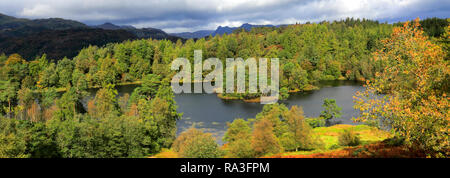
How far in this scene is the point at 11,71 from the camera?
332 feet

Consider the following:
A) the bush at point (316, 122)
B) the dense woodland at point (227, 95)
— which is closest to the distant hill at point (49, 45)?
the dense woodland at point (227, 95)

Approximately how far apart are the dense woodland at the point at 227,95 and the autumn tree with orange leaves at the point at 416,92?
0.16 feet

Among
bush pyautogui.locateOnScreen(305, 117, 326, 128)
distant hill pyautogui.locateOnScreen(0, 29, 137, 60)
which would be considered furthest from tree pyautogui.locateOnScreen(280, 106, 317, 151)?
distant hill pyautogui.locateOnScreen(0, 29, 137, 60)

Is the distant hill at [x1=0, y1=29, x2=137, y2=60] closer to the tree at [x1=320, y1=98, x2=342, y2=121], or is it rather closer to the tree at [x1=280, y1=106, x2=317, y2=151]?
the tree at [x1=320, y1=98, x2=342, y2=121]

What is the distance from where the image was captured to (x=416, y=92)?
13406mm

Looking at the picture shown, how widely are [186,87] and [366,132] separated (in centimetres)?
6402

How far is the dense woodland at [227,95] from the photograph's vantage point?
1328 centimetres

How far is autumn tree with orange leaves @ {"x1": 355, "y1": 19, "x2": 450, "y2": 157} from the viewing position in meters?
12.0

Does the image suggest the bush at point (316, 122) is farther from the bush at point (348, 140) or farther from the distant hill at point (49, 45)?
the distant hill at point (49, 45)

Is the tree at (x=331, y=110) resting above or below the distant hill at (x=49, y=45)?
below

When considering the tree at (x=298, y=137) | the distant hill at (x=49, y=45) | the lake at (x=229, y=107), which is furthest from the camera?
the distant hill at (x=49, y=45)
